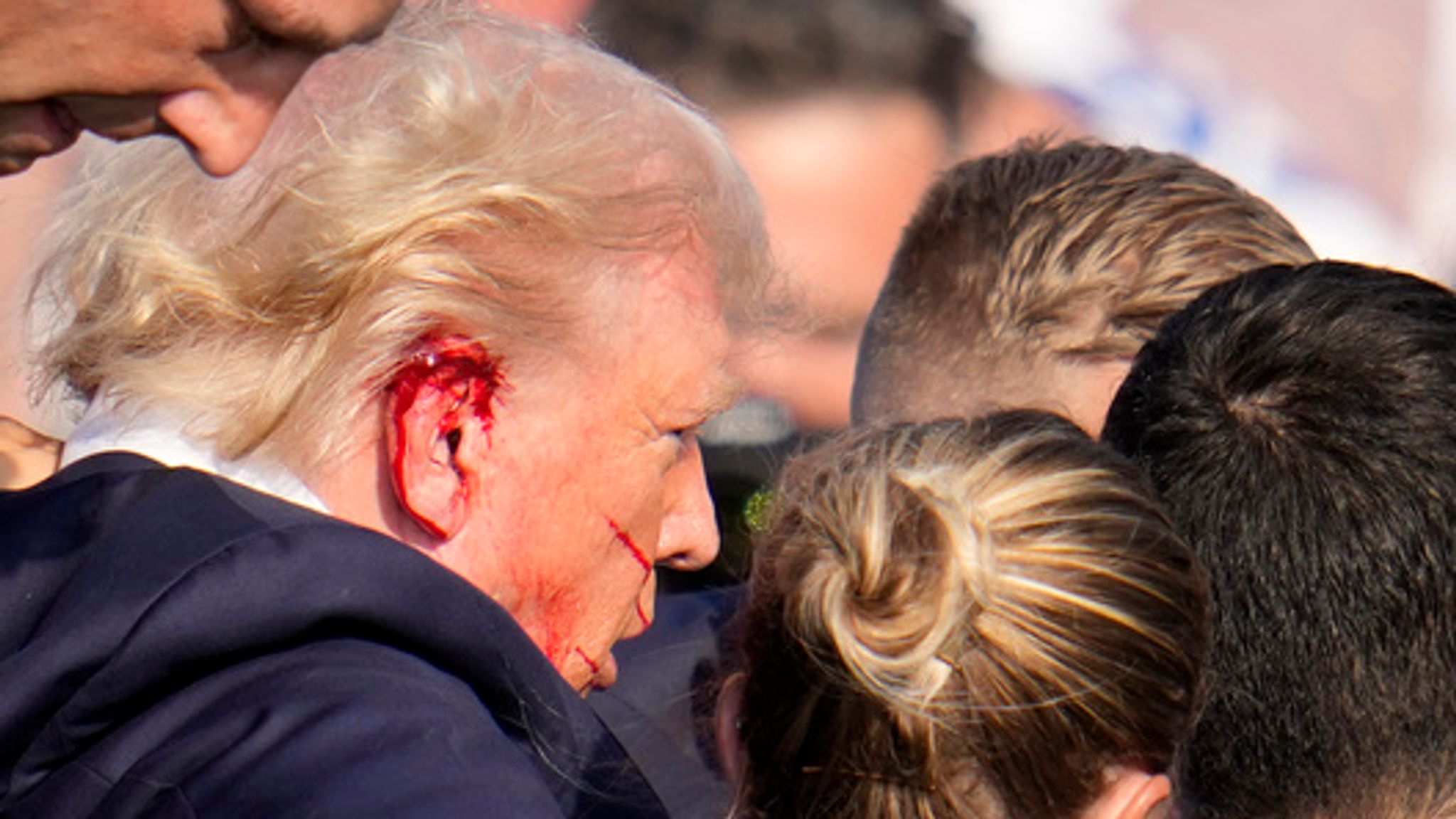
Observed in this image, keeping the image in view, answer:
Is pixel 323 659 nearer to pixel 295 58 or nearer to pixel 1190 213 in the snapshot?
pixel 295 58

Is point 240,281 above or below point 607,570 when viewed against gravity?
above

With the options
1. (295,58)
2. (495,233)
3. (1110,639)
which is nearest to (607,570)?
(495,233)

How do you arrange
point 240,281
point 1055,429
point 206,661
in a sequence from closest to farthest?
point 206,661 → point 1055,429 → point 240,281

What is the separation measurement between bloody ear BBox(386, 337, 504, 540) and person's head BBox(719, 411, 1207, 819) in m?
0.37

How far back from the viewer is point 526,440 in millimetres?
1833

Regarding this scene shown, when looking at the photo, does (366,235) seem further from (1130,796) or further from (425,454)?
(1130,796)

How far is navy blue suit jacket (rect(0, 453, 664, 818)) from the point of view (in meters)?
1.42

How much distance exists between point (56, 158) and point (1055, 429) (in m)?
1.46

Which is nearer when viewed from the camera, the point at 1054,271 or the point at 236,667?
the point at 236,667

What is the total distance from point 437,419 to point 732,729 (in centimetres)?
41

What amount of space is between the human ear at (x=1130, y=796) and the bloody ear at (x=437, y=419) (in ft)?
2.19

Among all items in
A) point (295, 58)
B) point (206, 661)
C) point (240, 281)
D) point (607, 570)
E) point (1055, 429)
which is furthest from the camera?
point (607, 570)

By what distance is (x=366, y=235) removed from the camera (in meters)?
1.76

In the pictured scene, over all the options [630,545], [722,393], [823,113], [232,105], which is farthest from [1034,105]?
[232,105]
